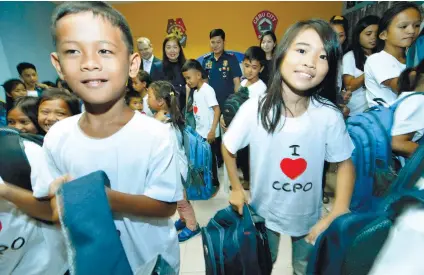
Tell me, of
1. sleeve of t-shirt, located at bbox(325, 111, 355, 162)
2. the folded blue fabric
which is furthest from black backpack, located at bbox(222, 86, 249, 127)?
the folded blue fabric

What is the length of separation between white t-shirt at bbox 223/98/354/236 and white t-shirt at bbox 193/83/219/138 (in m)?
1.51

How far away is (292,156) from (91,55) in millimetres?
705

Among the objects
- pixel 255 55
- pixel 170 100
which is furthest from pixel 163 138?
pixel 255 55

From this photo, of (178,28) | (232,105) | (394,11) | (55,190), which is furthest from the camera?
(178,28)

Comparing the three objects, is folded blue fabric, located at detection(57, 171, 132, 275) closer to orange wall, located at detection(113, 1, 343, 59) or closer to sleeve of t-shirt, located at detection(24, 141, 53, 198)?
sleeve of t-shirt, located at detection(24, 141, 53, 198)

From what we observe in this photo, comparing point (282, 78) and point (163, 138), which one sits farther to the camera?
point (282, 78)

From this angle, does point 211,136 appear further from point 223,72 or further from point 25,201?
point 25,201

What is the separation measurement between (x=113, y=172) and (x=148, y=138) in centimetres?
13

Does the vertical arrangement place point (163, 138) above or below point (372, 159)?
above

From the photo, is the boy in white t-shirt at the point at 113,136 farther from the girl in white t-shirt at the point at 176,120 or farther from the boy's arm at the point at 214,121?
the boy's arm at the point at 214,121

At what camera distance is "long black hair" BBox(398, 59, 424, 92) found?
1194 mm

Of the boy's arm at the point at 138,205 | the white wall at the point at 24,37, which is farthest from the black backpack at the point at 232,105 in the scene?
the white wall at the point at 24,37

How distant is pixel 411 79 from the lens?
4.09 ft

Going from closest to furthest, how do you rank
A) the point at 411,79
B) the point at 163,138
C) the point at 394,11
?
the point at 163,138, the point at 411,79, the point at 394,11
